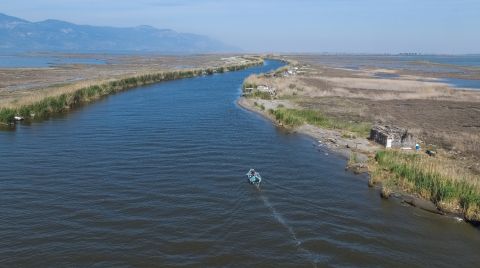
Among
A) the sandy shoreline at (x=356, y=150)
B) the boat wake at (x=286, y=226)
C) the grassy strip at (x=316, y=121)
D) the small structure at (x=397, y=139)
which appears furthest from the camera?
the grassy strip at (x=316, y=121)

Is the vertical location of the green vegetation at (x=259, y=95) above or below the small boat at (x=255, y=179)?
above

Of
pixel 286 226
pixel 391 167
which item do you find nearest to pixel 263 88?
pixel 391 167

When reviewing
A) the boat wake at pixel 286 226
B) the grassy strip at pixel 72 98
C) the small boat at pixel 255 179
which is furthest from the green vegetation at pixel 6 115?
the boat wake at pixel 286 226

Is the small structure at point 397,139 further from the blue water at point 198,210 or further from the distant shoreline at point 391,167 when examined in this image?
the blue water at point 198,210

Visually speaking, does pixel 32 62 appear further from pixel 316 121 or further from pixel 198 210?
pixel 198 210

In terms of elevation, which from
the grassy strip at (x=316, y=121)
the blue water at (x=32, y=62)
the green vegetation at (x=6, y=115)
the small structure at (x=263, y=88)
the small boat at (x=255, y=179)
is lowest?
the small boat at (x=255, y=179)
